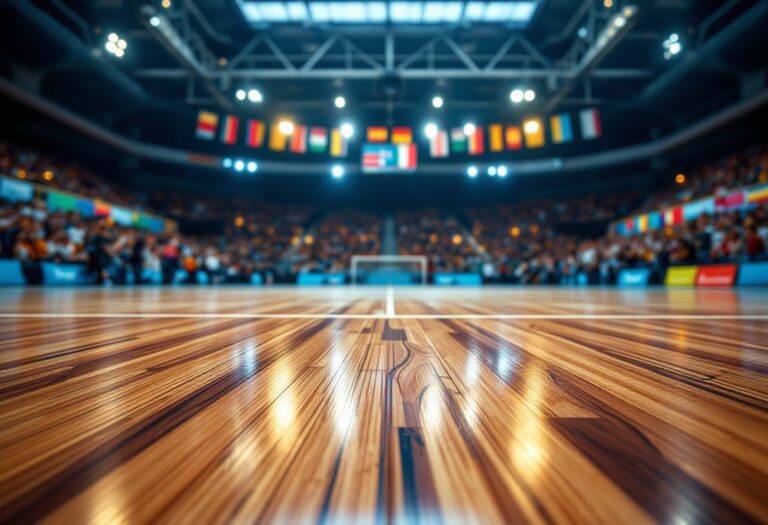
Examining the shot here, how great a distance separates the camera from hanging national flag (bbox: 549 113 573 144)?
922cm

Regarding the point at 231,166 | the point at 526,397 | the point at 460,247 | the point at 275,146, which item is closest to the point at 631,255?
the point at 460,247

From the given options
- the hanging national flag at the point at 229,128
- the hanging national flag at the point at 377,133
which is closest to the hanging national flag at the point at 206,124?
the hanging national flag at the point at 229,128

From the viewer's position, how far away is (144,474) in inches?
6.2

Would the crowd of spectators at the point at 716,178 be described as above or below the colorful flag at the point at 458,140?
below

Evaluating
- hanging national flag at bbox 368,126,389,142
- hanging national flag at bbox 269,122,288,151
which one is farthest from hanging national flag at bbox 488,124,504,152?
hanging national flag at bbox 269,122,288,151

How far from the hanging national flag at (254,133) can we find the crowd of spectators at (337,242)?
3645 mm

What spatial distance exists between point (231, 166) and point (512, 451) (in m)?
13.4

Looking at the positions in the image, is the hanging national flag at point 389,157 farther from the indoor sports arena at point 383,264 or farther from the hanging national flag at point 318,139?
the hanging national flag at point 318,139

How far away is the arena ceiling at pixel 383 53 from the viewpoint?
655cm

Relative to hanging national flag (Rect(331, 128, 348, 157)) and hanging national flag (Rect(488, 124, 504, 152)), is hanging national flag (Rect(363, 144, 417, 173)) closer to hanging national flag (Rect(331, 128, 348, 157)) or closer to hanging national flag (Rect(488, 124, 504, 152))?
hanging national flag (Rect(331, 128, 348, 157))

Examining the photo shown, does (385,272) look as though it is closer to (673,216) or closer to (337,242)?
(337,242)

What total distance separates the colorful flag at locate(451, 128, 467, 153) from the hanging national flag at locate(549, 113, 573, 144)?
95.5 inches

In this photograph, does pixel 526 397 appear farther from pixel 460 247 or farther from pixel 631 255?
pixel 460 247

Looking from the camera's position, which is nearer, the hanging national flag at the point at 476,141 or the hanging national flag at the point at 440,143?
the hanging national flag at the point at 476,141
